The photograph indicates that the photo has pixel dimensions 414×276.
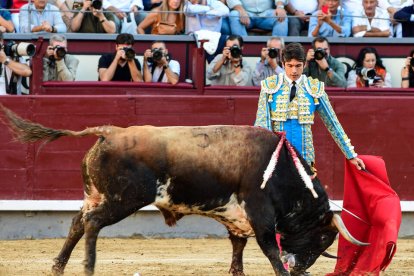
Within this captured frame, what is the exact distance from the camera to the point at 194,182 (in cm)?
647

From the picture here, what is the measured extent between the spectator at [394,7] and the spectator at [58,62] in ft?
9.46

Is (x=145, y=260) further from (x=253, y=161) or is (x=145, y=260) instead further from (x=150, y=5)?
(x=150, y=5)

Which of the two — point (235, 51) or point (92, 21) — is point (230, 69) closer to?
point (235, 51)

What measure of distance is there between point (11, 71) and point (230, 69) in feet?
5.85

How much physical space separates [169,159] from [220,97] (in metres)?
3.31

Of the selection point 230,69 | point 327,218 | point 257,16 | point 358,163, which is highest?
point 257,16

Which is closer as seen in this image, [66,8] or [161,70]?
[161,70]

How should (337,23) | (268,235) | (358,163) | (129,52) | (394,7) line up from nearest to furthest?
(268,235) → (358,163) → (129,52) → (337,23) → (394,7)

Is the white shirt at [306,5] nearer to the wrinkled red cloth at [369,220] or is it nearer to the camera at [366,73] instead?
the camera at [366,73]

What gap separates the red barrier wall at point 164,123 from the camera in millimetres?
9562

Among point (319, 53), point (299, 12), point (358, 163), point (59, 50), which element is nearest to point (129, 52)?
point (59, 50)

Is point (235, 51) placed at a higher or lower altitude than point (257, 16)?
lower

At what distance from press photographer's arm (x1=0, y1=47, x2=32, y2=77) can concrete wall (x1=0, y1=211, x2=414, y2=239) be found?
3.66ft

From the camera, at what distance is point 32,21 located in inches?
396
